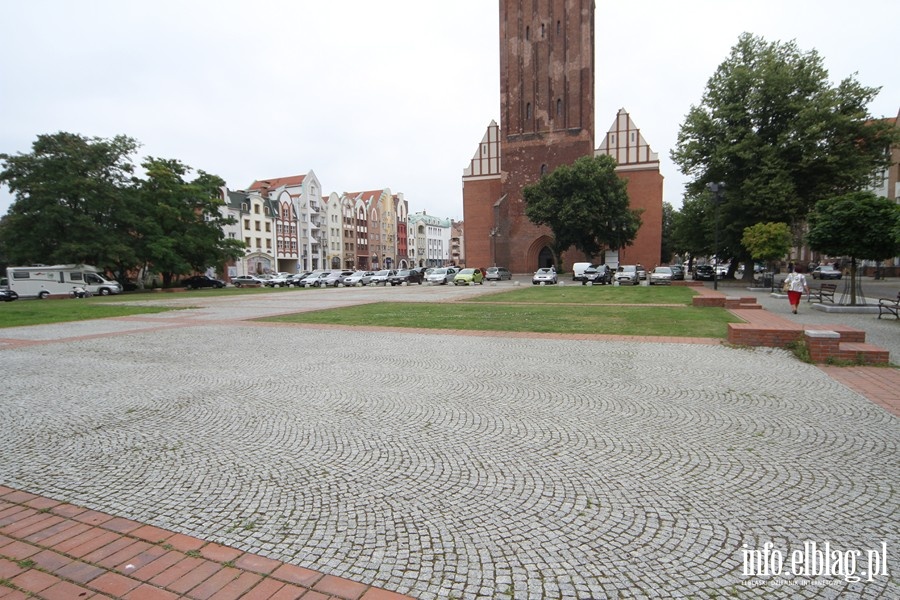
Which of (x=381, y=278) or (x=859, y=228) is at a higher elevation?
(x=859, y=228)

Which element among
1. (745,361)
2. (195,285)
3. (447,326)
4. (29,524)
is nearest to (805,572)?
(29,524)

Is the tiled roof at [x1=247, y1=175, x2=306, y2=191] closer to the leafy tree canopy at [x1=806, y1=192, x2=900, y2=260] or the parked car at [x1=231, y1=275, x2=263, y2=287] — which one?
the parked car at [x1=231, y1=275, x2=263, y2=287]

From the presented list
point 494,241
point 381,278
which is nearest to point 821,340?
point 381,278

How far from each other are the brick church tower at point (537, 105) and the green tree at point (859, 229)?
4159cm

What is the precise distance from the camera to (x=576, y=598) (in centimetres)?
240

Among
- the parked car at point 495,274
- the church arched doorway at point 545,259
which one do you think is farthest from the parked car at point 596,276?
the church arched doorway at point 545,259

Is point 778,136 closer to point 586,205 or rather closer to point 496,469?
point 586,205

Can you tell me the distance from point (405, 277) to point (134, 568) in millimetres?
47421

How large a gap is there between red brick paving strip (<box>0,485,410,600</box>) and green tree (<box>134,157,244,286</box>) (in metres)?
40.9

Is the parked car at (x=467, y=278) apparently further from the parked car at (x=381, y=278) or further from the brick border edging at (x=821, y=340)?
the brick border edging at (x=821, y=340)

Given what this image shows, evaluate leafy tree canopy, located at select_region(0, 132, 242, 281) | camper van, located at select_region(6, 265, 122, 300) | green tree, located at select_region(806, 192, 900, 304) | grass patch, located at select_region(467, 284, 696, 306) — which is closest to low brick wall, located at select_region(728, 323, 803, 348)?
green tree, located at select_region(806, 192, 900, 304)

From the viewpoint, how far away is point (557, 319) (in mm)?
14234

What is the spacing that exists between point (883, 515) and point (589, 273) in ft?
124

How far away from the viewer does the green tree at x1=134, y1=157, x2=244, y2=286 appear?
39.5 m
